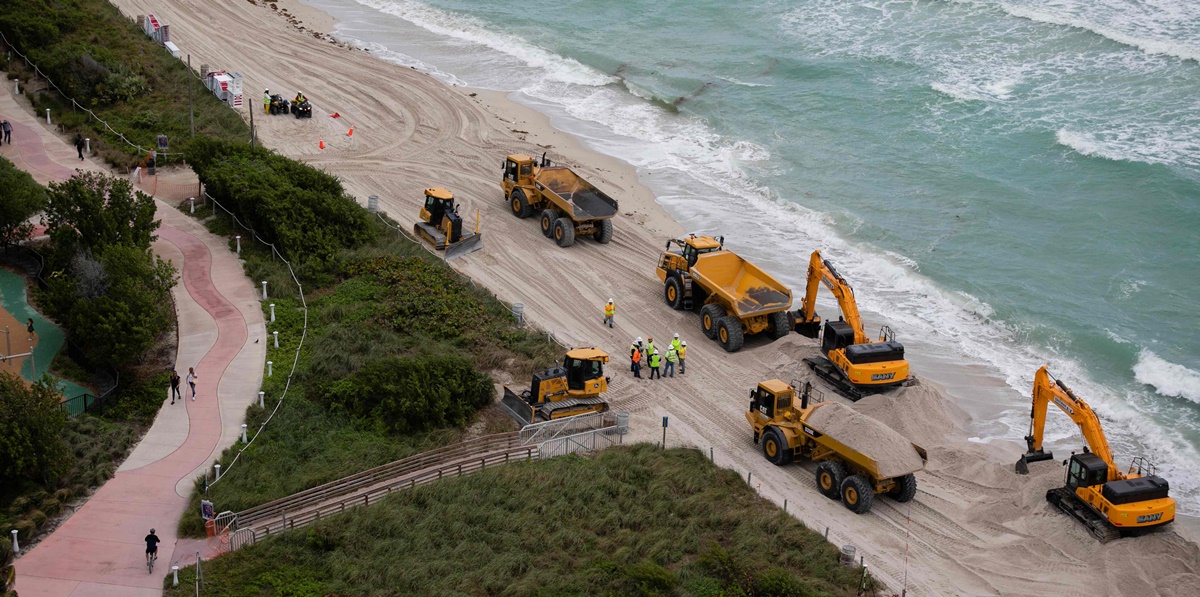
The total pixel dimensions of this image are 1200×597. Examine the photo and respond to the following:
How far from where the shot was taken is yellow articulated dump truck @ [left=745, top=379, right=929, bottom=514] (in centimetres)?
2609

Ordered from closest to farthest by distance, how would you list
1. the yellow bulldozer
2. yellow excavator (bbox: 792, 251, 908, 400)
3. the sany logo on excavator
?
the sany logo on excavator, the yellow bulldozer, yellow excavator (bbox: 792, 251, 908, 400)

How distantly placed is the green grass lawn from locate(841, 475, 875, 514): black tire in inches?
67.1

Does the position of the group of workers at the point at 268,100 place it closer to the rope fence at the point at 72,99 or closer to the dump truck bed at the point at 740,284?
the rope fence at the point at 72,99

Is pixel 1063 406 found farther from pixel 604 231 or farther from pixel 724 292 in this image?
pixel 604 231

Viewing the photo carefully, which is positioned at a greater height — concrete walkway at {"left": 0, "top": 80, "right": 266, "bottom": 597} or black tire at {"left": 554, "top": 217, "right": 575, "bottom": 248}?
black tire at {"left": 554, "top": 217, "right": 575, "bottom": 248}

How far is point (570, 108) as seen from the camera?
56156mm

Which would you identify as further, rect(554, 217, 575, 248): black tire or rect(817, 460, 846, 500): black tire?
rect(554, 217, 575, 248): black tire

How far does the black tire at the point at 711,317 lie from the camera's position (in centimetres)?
3412

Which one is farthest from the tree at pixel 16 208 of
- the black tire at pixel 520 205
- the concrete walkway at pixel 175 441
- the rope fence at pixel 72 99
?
the black tire at pixel 520 205

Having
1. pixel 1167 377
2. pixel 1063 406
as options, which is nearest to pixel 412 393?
pixel 1063 406

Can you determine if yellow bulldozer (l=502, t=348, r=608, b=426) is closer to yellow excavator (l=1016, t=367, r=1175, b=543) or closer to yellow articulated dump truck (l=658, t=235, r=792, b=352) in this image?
yellow articulated dump truck (l=658, t=235, r=792, b=352)

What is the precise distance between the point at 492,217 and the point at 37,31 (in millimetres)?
25622

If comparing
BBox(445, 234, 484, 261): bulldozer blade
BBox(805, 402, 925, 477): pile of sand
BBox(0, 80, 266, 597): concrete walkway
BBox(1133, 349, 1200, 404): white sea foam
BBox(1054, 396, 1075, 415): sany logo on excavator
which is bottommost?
BBox(0, 80, 266, 597): concrete walkway

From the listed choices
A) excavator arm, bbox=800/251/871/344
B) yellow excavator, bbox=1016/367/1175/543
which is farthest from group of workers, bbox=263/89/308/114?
yellow excavator, bbox=1016/367/1175/543
